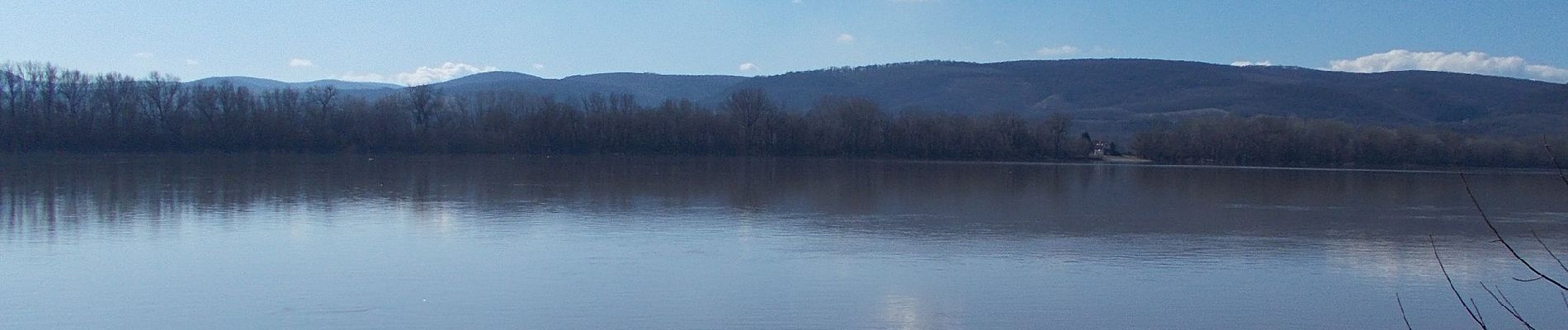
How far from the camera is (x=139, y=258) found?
35.9 ft

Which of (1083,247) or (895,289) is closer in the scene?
(895,289)

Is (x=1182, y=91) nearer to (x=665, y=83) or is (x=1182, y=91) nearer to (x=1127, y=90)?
(x=1127, y=90)

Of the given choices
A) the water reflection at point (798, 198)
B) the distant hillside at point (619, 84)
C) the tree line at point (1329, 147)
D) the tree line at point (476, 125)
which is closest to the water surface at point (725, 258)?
the water reflection at point (798, 198)

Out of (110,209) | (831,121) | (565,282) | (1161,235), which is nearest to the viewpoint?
(565,282)

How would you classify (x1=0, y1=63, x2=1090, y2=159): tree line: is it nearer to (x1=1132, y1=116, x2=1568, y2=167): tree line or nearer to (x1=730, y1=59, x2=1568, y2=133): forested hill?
(x1=1132, y1=116, x2=1568, y2=167): tree line

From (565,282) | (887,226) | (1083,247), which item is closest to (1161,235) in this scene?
(1083,247)

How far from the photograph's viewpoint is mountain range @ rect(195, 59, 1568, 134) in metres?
89.7

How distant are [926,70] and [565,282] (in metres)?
118

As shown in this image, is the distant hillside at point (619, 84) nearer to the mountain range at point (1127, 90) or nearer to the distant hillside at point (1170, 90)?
the mountain range at point (1127, 90)

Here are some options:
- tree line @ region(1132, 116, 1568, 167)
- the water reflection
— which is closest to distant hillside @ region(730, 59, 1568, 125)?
tree line @ region(1132, 116, 1568, 167)

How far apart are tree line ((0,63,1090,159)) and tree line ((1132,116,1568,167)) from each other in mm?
5053

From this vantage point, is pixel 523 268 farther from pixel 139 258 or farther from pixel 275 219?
pixel 275 219

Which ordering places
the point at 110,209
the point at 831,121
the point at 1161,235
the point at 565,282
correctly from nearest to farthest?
1. the point at 565,282
2. the point at 1161,235
3. the point at 110,209
4. the point at 831,121

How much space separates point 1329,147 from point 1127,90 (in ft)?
204
